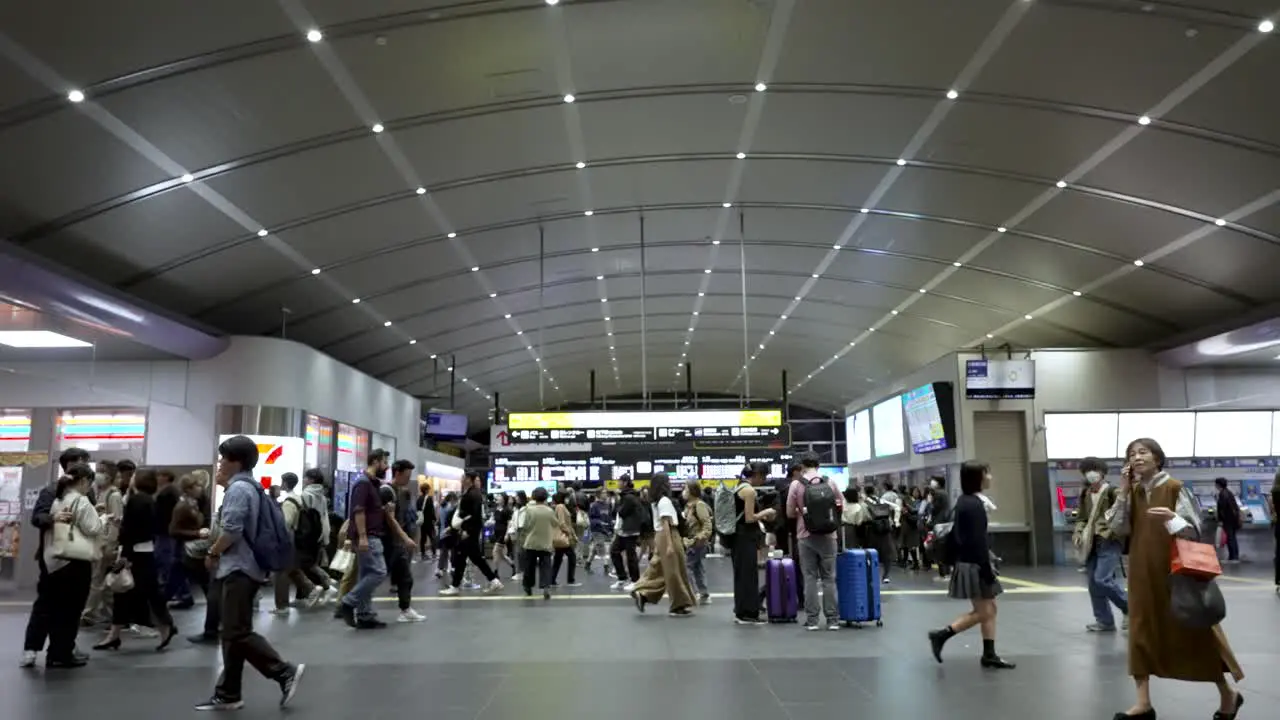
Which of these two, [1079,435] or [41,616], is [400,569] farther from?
[1079,435]

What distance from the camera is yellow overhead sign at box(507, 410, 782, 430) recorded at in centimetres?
1792

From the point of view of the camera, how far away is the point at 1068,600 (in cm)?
1133

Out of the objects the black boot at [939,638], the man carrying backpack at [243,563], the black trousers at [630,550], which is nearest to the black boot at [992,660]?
the black boot at [939,638]

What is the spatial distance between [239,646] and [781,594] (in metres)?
5.76

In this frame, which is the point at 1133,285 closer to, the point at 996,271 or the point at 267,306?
the point at 996,271

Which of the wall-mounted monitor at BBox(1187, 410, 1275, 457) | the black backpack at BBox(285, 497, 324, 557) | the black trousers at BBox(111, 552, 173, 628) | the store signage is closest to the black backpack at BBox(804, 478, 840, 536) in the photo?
the black backpack at BBox(285, 497, 324, 557)

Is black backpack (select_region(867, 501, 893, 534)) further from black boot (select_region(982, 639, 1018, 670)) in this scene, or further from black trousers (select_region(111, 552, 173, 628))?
black trousers (select_region(111, 552, 173, 628))

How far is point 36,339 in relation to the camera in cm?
1389

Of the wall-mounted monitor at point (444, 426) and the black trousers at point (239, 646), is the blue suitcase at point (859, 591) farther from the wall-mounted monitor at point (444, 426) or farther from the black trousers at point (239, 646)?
the wall-mounted monitor at point (444, 426)

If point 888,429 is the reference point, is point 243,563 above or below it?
below

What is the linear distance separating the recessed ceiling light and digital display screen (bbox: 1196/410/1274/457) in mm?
21217

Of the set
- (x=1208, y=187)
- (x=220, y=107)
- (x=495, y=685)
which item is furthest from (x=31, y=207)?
(x=1208, y=187)

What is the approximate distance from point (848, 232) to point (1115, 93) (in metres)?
6.89

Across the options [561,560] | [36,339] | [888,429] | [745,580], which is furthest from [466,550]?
[888,429]
